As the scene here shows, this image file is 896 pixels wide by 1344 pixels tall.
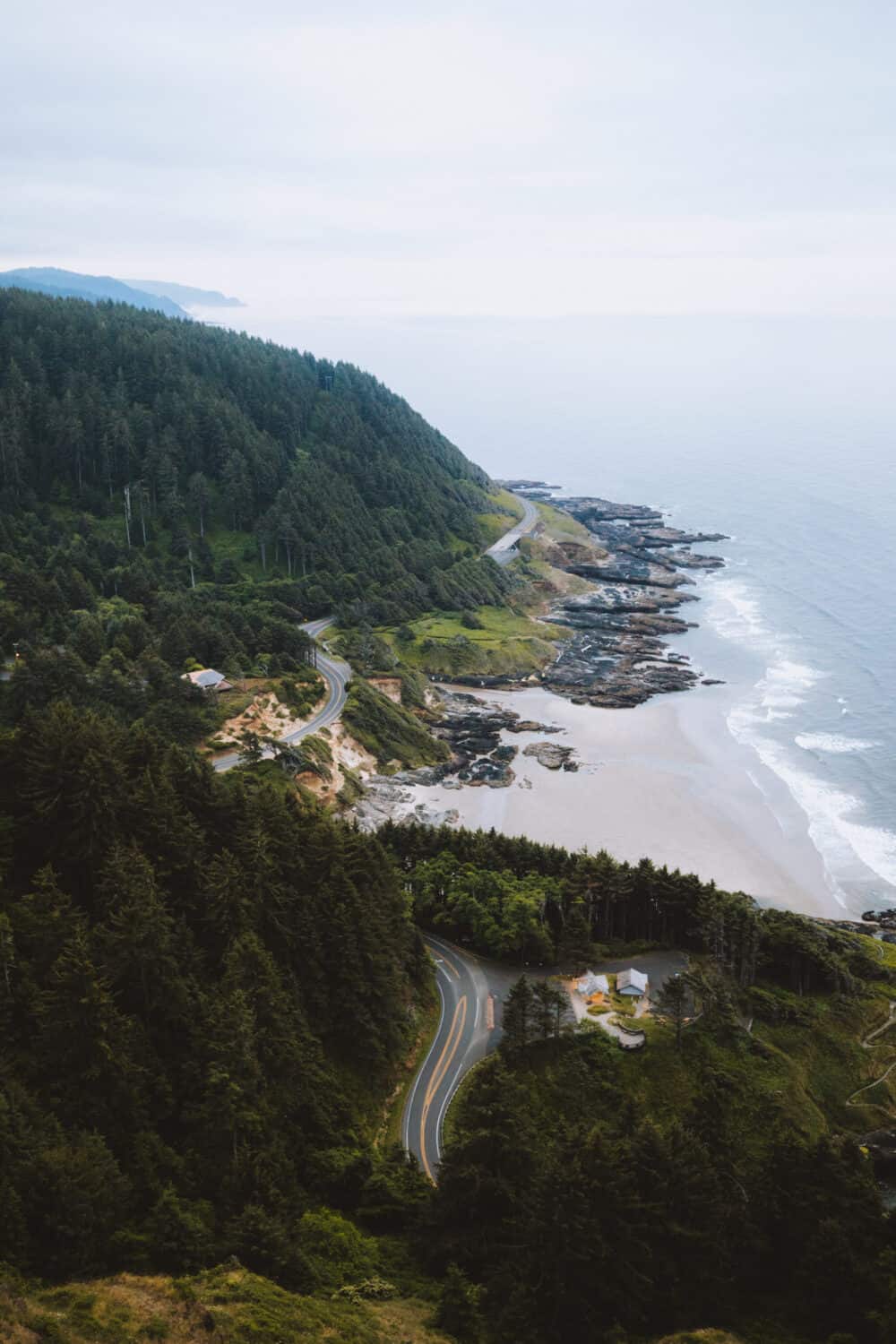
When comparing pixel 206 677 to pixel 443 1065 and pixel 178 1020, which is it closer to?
pixel 443 1065

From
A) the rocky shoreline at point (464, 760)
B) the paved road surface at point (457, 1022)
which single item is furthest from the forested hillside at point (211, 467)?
the paved road surface at point (457, 1022)

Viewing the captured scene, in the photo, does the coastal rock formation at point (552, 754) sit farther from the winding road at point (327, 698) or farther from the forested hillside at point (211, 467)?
the forested hillside at point (211, 467)

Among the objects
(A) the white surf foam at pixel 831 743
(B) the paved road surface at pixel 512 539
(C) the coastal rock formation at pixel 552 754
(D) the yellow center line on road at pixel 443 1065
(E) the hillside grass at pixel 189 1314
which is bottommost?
(D) the yellow center line on road at pixel 443 1065

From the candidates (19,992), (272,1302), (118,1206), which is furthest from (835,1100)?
(19,992)

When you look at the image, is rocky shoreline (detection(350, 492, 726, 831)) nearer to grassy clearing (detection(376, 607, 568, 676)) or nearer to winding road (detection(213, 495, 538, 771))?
grassy clearing (detection(376, 607, 568, 676))

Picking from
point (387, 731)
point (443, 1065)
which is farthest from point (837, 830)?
point (443, 1065)

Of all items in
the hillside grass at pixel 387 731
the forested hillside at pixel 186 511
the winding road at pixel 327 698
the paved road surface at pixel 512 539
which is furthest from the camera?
the paved road surface at pixel 512 539

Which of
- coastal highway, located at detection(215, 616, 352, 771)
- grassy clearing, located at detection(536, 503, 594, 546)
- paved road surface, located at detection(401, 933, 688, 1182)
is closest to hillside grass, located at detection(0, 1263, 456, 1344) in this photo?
paved road surface, located at detection(401, 933, 688, 1182)
